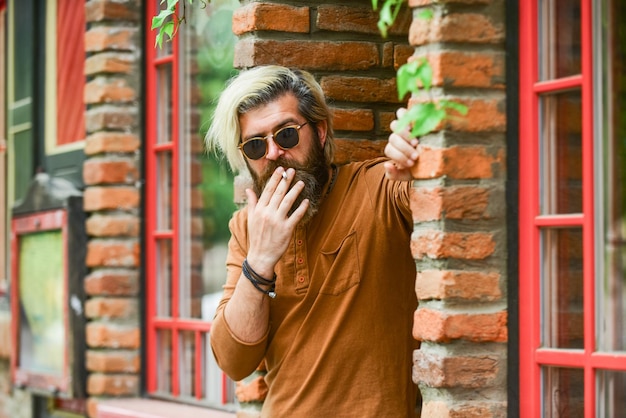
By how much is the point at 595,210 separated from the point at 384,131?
1.34 meters

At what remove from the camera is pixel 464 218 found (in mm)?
3344

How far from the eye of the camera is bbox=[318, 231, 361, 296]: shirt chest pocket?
3.67 m

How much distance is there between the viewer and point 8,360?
8.20 meters

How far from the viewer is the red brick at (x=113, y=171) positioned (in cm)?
617

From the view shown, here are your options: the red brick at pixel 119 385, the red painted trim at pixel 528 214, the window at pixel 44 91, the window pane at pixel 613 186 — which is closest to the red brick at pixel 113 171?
the window at pixel 44 91

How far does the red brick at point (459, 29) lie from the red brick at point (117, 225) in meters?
3.06

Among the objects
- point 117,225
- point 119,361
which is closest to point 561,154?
point 117,225

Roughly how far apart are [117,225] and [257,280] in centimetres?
264

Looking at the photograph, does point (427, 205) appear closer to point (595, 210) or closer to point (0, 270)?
point (595, 210)

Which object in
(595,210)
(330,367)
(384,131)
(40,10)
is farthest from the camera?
(40,10)

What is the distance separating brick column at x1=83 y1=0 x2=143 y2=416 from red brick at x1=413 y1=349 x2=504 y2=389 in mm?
3013

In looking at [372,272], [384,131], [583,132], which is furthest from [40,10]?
[583,132]

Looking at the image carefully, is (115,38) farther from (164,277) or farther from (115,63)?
(164,277)

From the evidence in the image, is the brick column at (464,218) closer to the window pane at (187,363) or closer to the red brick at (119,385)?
the window pane at (187,363)
